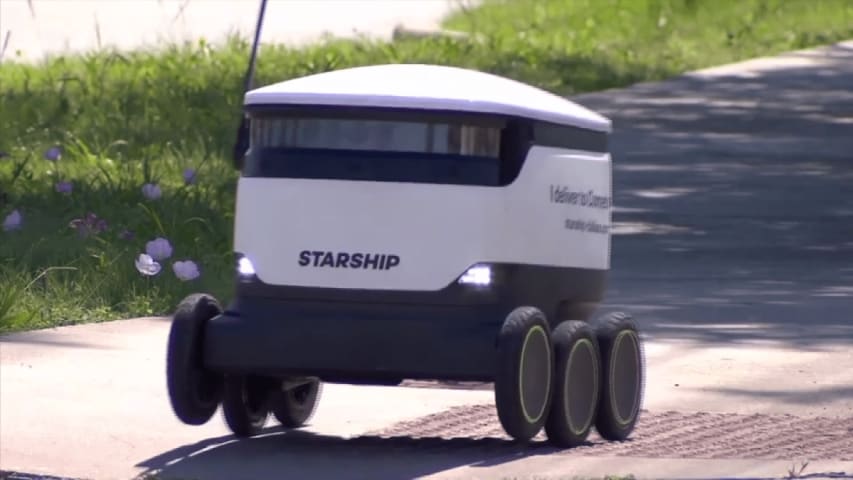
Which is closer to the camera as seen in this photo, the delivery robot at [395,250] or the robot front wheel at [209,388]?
the delivery robot at [395,250]

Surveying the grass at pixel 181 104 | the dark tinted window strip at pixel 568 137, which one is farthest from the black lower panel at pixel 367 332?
the grass at pixel 181 104

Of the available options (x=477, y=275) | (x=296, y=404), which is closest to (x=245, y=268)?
(x=477, y=275)

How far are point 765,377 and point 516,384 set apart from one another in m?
2.45

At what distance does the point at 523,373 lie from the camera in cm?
709

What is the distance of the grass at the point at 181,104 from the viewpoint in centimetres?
1100

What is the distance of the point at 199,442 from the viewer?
7625 millimetres

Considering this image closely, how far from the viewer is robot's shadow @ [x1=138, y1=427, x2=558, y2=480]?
23.1 feet

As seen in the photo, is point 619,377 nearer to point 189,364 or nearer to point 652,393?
point 652,393

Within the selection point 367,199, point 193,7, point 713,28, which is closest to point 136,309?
point 367,199

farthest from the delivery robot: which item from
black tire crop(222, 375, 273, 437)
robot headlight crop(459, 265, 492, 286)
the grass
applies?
the grass

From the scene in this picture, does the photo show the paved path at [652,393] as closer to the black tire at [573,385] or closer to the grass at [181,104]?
the black tire at [573,385]

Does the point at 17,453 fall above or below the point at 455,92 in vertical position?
below

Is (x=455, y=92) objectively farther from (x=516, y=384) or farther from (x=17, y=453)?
(x=17, y=453)

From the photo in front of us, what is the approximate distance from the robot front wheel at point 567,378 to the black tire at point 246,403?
106 cm
